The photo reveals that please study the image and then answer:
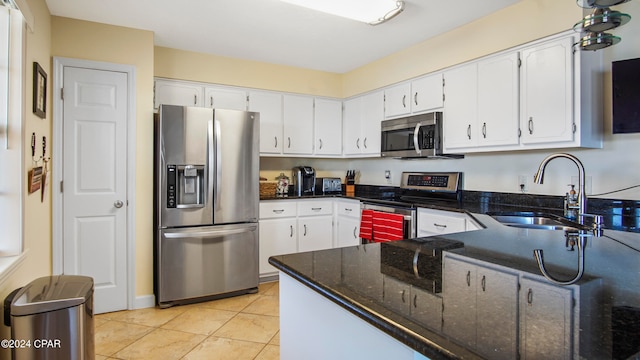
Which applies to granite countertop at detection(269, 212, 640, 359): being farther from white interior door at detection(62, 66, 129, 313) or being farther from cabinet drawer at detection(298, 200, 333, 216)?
cabinet drawer at detection(298, 200, 333, 216)

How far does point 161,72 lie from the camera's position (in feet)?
11.6

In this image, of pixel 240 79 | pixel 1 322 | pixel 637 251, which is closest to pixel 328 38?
pixel 240 79

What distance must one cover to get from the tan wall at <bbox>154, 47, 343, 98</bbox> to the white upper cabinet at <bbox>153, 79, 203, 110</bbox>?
8 cm

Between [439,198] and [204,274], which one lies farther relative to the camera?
[439,198]

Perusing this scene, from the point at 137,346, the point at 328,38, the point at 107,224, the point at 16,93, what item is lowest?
the point at 137,346

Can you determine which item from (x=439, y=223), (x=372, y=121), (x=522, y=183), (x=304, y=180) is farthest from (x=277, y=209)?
(x=522, y=183)

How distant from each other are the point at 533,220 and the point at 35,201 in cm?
331

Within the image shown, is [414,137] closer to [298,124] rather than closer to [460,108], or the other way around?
[460,108]

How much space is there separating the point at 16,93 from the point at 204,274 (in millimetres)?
1944

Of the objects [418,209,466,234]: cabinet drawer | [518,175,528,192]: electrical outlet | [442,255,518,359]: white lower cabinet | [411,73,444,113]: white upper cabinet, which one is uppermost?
[411,73,444,113]: white upper cabinet

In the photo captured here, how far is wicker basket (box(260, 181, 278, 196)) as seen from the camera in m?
3.96

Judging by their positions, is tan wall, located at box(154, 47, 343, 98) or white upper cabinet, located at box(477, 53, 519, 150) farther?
tan wall, located at box(154, 47, 343, 98)

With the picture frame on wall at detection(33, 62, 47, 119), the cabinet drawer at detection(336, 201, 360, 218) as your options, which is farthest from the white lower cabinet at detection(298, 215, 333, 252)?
the picture frame on wall at detection(33, 62, 47, 119)

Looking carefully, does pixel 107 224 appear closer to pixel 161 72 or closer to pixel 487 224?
→ pixel 161 72
